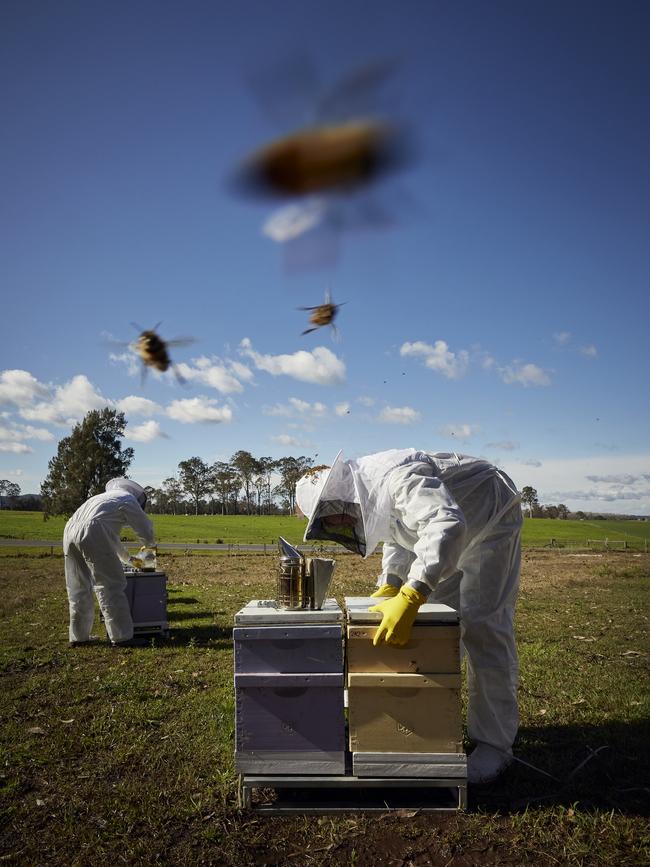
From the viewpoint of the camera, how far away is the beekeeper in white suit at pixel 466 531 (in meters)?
3.99

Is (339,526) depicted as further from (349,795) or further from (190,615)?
(190,615)

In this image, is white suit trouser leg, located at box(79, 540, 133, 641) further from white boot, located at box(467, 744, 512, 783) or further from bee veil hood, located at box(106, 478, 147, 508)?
white boot, located at box(467, 744, 512, 783)

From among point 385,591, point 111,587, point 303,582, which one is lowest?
point 111,587

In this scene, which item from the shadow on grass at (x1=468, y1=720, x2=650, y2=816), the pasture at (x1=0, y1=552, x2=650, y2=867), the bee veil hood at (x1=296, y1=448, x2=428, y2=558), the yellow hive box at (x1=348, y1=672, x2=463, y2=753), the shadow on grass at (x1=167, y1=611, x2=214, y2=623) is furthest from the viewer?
the shadow on grass at (x1=167, y1=611, x2=214, y2=623)

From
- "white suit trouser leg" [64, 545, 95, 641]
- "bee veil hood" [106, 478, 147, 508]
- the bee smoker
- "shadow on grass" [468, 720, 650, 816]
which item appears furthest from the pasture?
"bee veil hood" [106, 478, 147, 508]

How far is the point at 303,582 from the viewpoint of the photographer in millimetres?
4164

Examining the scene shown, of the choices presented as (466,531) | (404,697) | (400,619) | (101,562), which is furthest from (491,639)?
(101,562)

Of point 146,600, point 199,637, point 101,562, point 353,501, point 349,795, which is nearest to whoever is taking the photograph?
→ point 349,795

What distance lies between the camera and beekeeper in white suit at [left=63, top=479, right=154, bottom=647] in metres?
Answer: 8.12

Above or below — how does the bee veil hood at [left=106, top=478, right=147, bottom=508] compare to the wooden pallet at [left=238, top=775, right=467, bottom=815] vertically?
above

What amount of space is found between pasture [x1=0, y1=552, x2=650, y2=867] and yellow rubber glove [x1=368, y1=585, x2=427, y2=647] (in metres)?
1.13

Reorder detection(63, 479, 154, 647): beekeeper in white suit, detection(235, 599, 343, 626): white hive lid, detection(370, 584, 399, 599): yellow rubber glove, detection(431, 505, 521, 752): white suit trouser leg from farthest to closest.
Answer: detection(63, 479, 154, 647): beekeeper in white suit < detection(370, 584, 399, 599): yellow rubber glove < detection(431, 505, 521, 752): white suit trouser leg < detection(235, 599, 343, 626): white hive lid

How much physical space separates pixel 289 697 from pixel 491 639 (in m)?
1.51

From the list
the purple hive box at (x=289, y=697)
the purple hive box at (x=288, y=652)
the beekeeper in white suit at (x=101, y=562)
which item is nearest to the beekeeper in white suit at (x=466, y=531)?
the purple hive box at (x=288, y=652)
